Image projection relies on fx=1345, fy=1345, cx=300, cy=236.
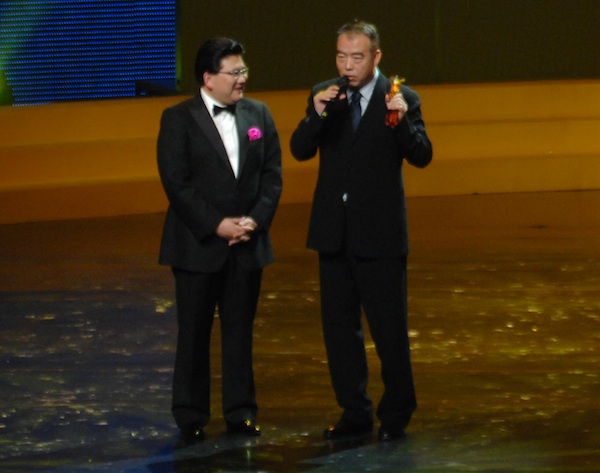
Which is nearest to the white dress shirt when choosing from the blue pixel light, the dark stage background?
the blue pixel light

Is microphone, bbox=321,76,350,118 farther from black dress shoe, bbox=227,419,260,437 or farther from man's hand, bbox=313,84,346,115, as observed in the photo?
black dress shoe, bbox=227,419,260,437

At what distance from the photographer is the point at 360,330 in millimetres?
5332

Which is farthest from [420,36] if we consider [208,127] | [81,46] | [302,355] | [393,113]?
[393,113]

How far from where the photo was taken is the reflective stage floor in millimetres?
5109

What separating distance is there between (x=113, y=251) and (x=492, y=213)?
2905 mm

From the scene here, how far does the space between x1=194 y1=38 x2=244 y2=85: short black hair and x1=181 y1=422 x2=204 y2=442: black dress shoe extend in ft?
4.46

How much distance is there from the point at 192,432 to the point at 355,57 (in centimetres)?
160

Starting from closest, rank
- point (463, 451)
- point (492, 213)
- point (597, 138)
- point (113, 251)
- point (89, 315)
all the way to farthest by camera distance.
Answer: point (463, 451)
point (89, 315)
point (113, 251)
point (492, 213)
point (597, 138)

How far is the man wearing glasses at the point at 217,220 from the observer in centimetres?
518

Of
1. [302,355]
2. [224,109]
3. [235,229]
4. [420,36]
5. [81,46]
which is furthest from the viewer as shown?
[420,36]

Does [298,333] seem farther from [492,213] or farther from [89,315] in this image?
[492,213]

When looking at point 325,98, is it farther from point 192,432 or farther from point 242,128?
point 192,432

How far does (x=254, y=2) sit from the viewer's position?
11141 mm

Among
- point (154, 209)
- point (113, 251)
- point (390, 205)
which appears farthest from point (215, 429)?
point (154, 209)
